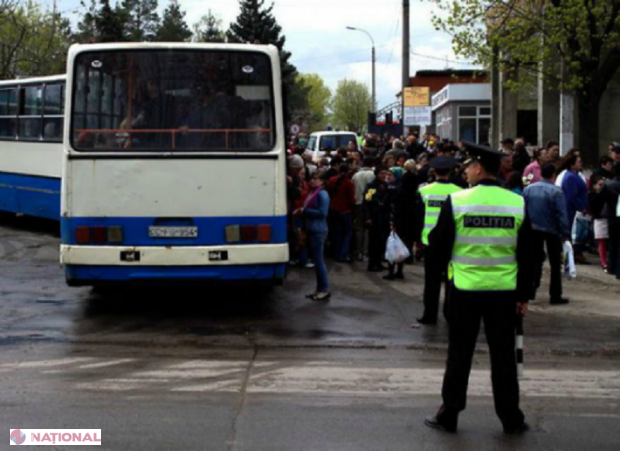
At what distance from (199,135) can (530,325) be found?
4.30m

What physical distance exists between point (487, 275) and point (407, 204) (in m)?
7.40

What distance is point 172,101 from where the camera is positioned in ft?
35.5

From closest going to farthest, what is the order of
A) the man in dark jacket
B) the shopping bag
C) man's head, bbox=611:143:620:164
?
man's head, bbox=611:143:620:164, the man in dark jacket, the shopping bag

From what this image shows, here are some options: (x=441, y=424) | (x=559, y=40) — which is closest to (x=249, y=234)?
(x=441, y=424)

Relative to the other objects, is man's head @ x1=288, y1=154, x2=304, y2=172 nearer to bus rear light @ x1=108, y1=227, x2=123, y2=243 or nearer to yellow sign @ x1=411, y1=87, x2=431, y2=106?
bus rear light @ x1=108, y1=227, x2=123, y2=243

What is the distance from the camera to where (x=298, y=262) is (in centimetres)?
1590

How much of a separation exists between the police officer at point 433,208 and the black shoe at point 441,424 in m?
3.59

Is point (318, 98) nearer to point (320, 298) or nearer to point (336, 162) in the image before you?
point (336, 162)

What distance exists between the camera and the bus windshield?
10.7 metres

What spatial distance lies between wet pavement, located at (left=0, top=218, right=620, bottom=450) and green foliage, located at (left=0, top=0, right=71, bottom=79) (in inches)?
892

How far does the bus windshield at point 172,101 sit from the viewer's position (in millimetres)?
10727

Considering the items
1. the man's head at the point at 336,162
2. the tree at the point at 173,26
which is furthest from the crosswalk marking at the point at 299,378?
the tree at the point at 173,26

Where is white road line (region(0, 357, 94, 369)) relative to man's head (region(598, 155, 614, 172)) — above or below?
below

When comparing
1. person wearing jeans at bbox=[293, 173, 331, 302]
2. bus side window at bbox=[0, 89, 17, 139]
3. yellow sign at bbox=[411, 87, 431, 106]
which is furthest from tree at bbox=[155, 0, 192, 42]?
person wearing jeans at bbox=[293, 173, 331, 302]
